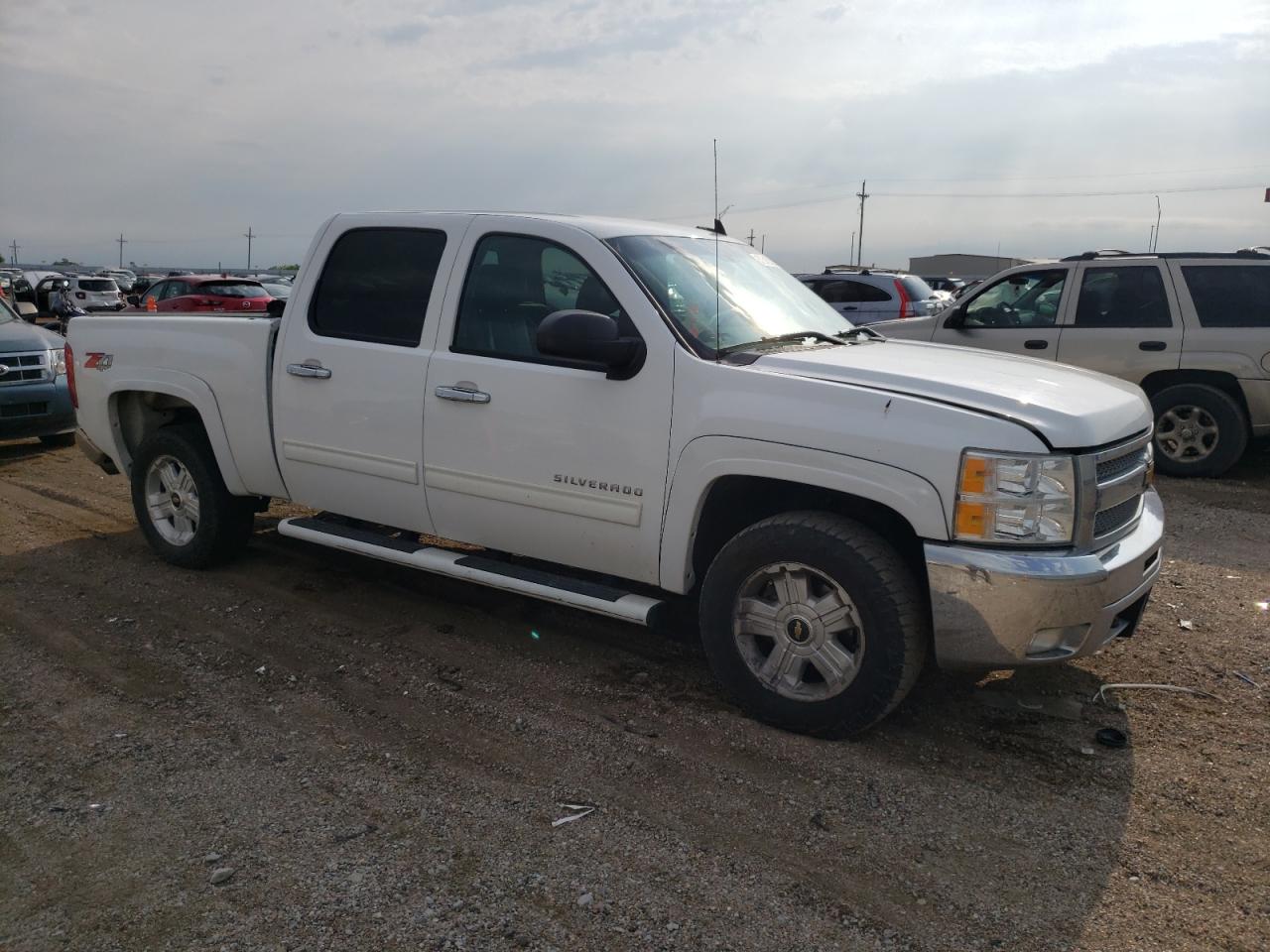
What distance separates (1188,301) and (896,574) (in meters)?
6.73

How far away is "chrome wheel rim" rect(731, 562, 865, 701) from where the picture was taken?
151 inches

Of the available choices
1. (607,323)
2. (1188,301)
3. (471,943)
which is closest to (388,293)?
(607,323)

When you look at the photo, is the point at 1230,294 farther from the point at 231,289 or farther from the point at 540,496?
the point at 231,289

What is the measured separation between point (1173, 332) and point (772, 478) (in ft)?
21.4

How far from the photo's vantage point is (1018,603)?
3486mm

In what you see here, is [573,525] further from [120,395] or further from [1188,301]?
[1188,301]

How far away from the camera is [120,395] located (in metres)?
6.30

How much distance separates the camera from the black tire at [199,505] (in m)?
5.84

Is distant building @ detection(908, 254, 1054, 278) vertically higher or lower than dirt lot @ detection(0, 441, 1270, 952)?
higher

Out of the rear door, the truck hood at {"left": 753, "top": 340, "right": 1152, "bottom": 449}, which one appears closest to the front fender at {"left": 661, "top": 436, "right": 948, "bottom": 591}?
the truck hood at {"left": 753, "top": 340, "right": 1152, "bottom": 449}

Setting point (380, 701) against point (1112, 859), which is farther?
point (380, 701)

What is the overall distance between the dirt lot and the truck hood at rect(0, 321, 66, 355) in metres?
5.28

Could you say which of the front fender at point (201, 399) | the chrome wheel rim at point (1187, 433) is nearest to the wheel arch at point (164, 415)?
the front fender at point (201, 399)

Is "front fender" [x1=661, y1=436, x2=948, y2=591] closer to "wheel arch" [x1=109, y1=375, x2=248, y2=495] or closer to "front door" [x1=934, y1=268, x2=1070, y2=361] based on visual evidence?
"wheel arch" [x1=109, y1=375, x2=248, y2=495]
